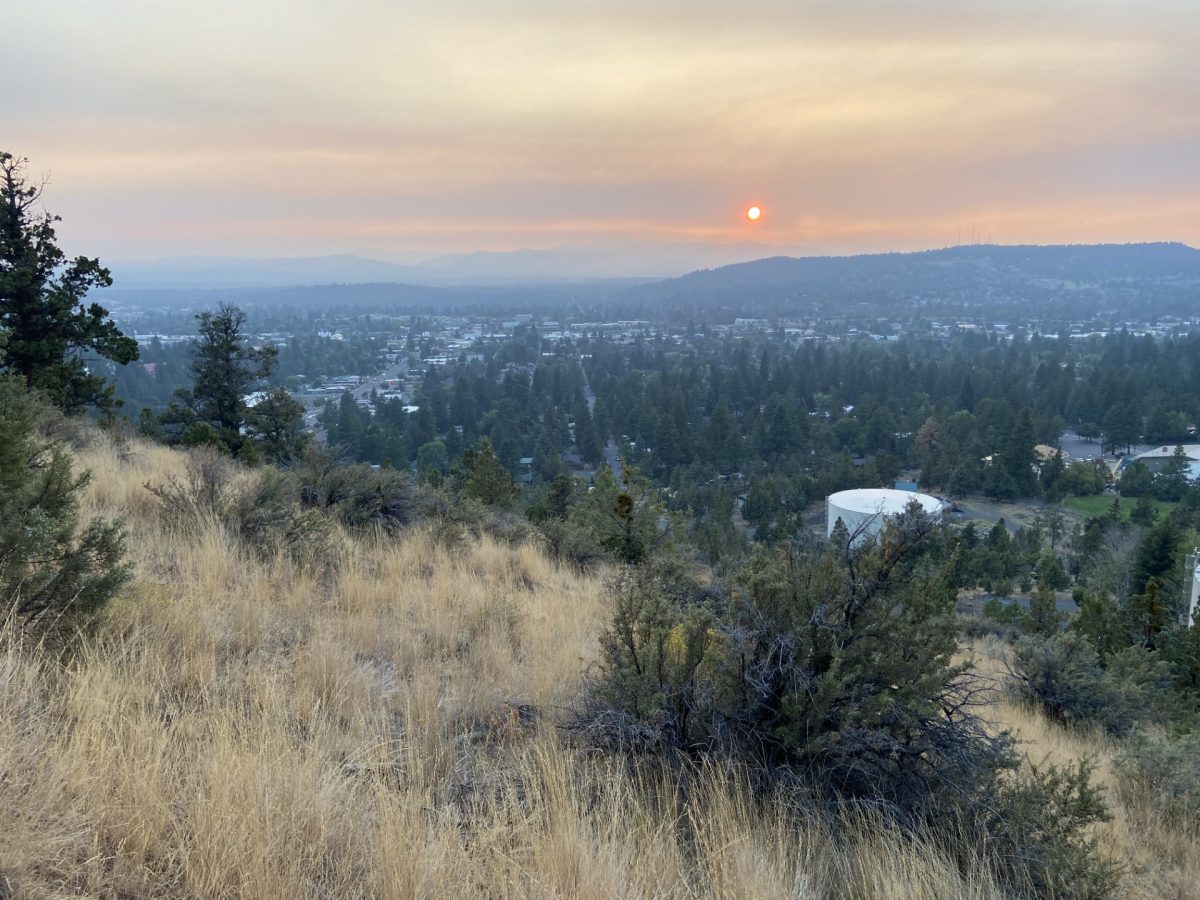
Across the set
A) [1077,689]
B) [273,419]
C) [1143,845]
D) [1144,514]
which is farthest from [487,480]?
[1144,514]

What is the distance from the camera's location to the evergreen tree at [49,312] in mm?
11258

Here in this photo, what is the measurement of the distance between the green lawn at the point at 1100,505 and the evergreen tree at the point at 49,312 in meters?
47.2

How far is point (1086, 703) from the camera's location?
21.9 feet

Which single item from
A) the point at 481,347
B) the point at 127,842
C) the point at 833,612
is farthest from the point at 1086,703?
the point at 481,347

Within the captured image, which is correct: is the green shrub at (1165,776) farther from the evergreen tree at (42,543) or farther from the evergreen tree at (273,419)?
the evergreen tree at (273,419)

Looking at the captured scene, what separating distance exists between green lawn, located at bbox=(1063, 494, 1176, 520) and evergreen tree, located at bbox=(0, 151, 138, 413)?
4724cm

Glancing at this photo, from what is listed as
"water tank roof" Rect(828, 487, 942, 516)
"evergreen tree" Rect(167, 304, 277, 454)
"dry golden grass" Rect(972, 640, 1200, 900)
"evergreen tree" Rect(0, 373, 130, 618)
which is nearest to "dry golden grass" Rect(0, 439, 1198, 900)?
"dry golden grass" Rect(972, 640, 1200, 900)

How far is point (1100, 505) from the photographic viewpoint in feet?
146

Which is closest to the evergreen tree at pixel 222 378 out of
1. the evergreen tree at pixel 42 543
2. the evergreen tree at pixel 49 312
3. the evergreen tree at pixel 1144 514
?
the evergreen tree at pixel 49 312

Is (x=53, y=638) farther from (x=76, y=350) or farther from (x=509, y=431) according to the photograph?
(x=509, y=431)

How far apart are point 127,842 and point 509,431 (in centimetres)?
6161

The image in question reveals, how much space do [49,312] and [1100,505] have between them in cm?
5158

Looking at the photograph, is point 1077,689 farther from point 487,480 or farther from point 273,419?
point 273,419

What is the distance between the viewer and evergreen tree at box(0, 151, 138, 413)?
11.3m
